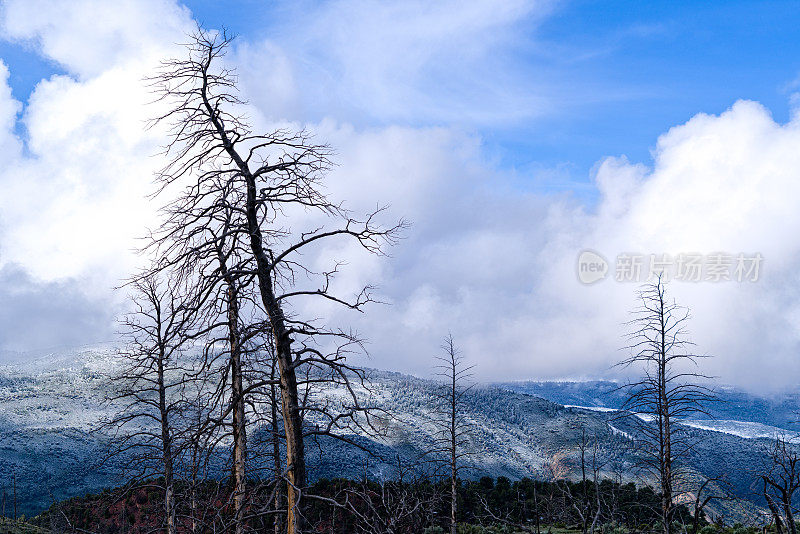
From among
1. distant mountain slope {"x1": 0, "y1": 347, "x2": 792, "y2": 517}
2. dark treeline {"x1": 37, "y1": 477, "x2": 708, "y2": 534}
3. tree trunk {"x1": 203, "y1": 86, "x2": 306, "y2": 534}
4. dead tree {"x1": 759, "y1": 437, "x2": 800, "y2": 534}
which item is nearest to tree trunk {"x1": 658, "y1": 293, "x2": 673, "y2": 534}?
dark treeline {"x1": 37, "y1": 477, "x2": 708, "y2": 534}

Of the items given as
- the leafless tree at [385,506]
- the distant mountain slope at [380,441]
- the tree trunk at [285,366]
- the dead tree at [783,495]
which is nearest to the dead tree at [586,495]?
the dead tree at [783,495]

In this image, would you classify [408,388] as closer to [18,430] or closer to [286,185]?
[18,430]

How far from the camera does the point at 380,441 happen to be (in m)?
95.2

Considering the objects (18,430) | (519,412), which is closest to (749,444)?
(519,412)

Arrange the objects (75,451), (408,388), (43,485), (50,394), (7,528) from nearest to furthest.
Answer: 1. (7,528)
2. (43,485)
3. (75,451)
4. (50,394)
5. (408,388)

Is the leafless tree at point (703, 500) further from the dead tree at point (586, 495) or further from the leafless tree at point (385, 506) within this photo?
the leafless tree at point (385, 506)

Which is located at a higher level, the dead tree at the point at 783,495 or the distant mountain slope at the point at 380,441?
the dead tree at the point at 783,495

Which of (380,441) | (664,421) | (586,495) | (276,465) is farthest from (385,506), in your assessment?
(380,441)

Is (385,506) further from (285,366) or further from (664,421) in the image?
(664,421)

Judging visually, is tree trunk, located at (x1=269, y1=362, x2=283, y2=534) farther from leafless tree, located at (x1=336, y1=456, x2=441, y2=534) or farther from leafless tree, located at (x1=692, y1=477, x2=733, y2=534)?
leafless tree, located at (x1=692, y1=477, x2=733, y2=534)

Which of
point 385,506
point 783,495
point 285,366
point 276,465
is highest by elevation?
point 285,366

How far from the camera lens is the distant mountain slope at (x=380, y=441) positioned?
4033 inches

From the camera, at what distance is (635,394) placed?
18.6 metres

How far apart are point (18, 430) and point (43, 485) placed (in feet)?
93.2
